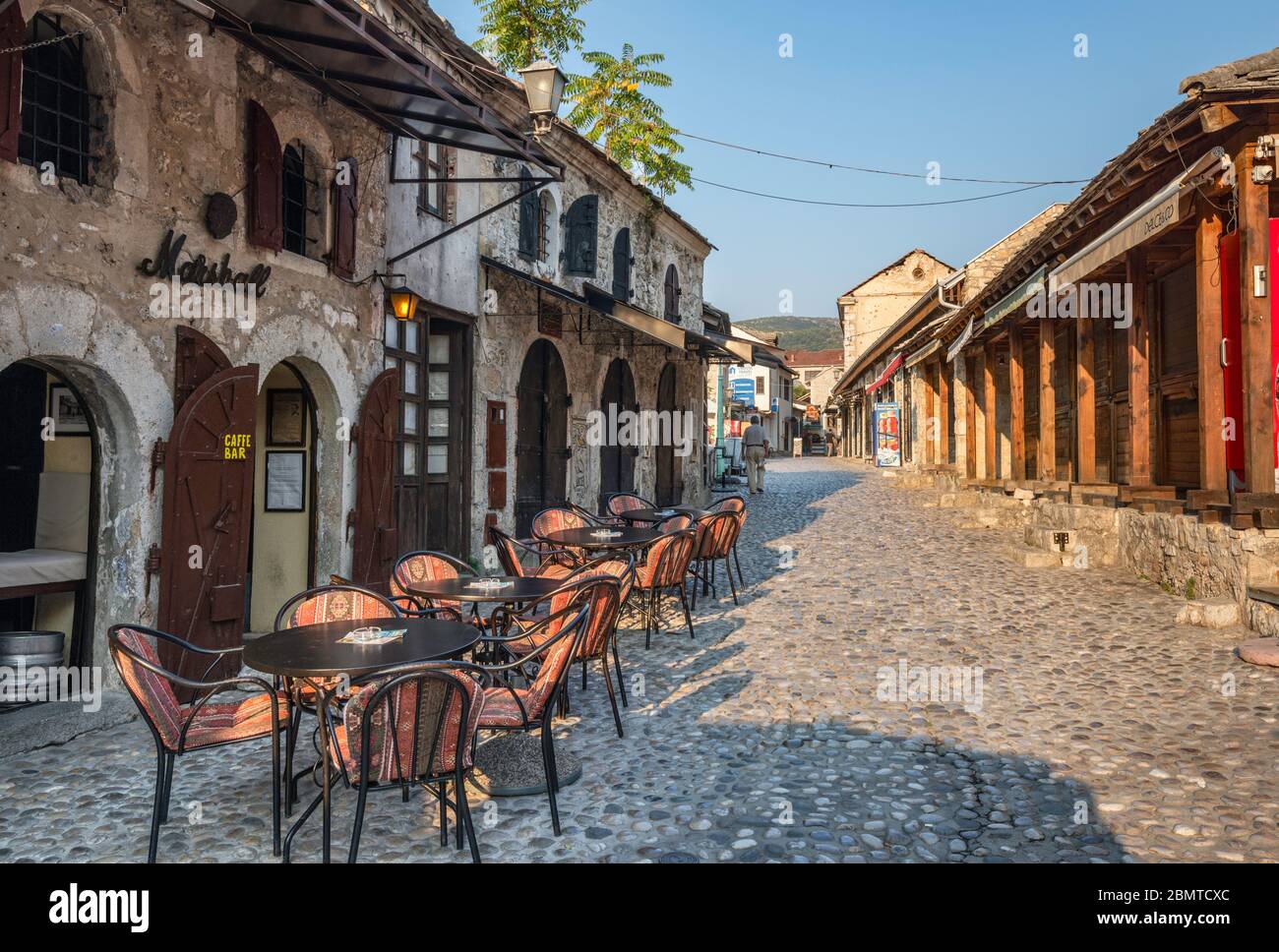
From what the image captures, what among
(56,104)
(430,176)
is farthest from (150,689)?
(430,176)

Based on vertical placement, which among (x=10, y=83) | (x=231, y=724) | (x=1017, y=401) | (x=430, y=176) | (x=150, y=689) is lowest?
(x=231, y=724)

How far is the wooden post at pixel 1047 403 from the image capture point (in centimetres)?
1278

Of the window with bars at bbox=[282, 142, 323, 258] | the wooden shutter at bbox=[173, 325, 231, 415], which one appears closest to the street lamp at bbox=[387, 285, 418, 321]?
the window with bars at bbox=[282, 142, 323, 258]

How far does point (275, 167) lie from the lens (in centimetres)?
644

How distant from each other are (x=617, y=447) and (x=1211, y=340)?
896 centimetres

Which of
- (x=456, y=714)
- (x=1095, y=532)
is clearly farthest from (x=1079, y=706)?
(x=1095, y=532)

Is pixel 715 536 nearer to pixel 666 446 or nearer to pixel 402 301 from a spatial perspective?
pixel 402 301

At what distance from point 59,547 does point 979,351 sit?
16.5 m

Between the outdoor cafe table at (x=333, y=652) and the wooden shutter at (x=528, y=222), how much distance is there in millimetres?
7756

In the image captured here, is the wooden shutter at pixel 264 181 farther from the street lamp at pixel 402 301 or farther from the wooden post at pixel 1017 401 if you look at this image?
the wooden post at pixel 1017 401

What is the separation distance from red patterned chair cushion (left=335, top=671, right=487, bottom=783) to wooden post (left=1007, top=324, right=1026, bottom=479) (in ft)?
44.3

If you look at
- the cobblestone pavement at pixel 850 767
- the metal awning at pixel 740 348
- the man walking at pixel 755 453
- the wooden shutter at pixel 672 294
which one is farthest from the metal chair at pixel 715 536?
the man walking at pixel 755 453

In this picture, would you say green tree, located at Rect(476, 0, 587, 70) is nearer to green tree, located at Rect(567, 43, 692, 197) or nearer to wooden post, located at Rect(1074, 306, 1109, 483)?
green tree, located at Rect(567, 43, 692, 197)

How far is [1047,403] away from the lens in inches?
510
